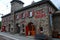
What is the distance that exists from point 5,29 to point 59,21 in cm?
2036

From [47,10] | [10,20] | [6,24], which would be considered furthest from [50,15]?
[6,24]

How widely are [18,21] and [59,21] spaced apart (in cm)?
1106

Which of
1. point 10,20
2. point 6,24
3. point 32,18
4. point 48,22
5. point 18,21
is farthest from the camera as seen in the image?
point 6,24

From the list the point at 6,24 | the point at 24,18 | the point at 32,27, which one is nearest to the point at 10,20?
the point at 6,24

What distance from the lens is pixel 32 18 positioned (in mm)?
28125

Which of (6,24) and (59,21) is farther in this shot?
(6,24)

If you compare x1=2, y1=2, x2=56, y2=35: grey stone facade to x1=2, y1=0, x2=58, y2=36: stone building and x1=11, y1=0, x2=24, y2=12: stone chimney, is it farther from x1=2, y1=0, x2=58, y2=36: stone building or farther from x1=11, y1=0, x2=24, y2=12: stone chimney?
x1=11, y1=0, x2=24, y2=12: stone chimney

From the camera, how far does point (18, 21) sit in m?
33.2

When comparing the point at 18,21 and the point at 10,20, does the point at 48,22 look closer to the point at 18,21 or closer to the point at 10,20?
the point at 18,21

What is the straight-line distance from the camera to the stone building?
25359 mm

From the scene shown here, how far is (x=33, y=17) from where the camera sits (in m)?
27.9

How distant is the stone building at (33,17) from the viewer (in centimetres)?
2536

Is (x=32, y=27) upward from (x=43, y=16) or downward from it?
downward

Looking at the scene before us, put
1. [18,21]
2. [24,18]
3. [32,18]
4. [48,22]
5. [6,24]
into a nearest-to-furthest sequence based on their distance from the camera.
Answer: [48,22], [32,18], [24,18], [18,21], [6,24]
